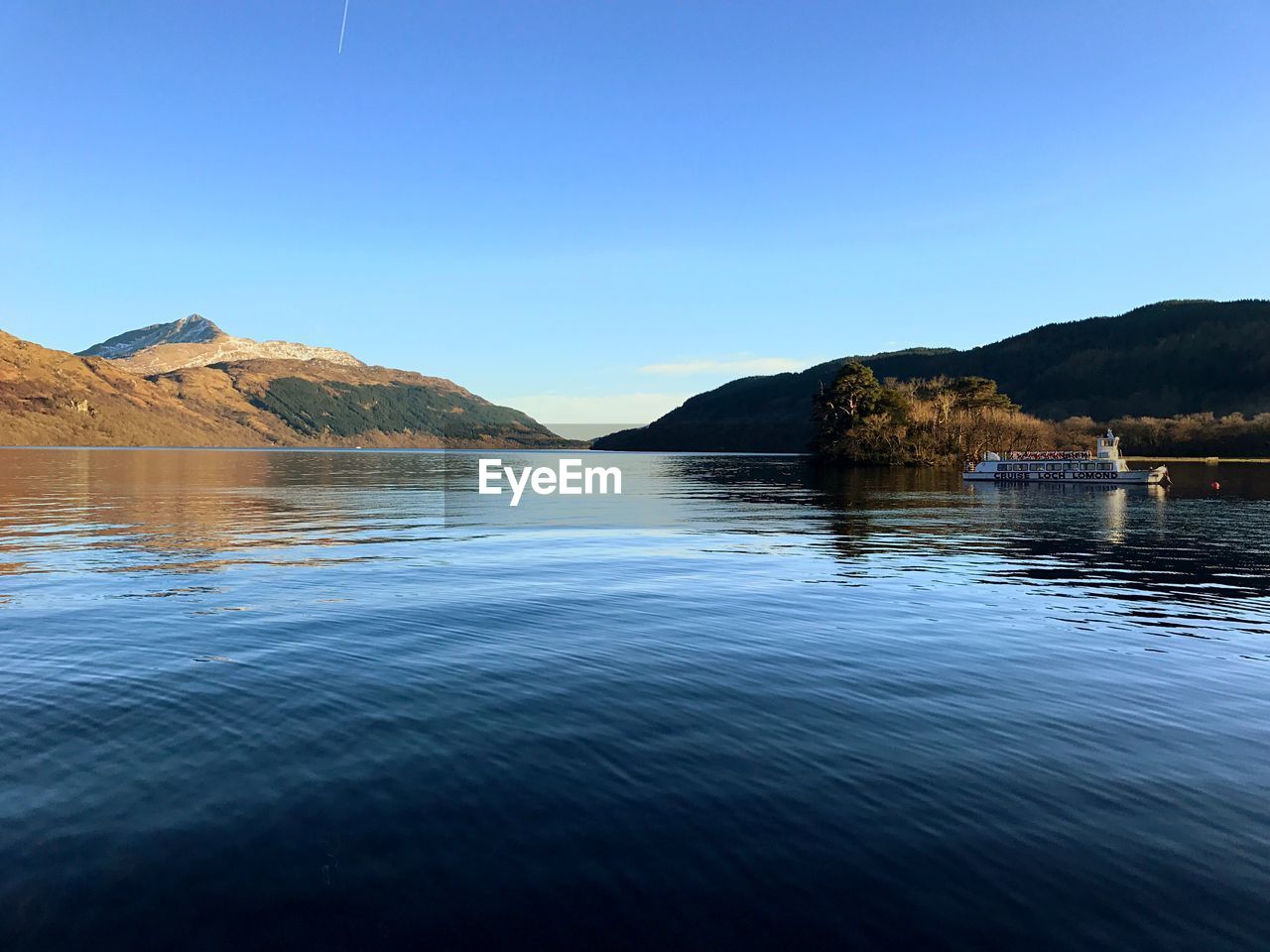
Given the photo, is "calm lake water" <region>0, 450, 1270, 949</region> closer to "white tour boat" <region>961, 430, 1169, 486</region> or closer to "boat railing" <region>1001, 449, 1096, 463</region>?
"white tour boat" <region>961, 430, 1169, 486</region>

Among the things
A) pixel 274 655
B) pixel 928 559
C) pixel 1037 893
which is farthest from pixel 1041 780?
pixel 928 559

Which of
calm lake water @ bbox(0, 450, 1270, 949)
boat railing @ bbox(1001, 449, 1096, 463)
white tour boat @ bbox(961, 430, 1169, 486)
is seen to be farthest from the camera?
boat railing @ bbox(1001, 449, 1096, 463)

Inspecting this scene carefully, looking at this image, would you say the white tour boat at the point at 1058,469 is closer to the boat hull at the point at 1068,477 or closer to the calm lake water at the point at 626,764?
the boat hull at the point at 1068,477

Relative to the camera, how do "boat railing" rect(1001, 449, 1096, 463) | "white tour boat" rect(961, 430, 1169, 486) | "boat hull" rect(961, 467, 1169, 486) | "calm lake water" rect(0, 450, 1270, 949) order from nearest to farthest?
"calm lake water" rect(0, 450, 1270, 949) < "boat hull" rect(961, 467, 1169, 486) < "white tour boat" rect(961, 430, 1169, 486) < "boat railing" rect(1001, 449, 1096, 463)

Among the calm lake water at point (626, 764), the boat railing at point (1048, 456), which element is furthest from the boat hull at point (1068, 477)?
the calm lake water at point (626, 764)

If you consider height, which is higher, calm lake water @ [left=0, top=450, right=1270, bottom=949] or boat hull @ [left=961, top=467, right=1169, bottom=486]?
boat hull @ [left=961, top=467, right=1169, bottom=486]

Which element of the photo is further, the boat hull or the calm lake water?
the boat hull

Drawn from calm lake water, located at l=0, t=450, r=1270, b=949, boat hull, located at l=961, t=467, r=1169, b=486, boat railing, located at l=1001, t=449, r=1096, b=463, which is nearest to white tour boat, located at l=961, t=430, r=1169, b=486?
boat hull, located at l=961, t=467, r=1169, b=486

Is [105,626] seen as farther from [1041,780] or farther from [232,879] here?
[1041,780]
